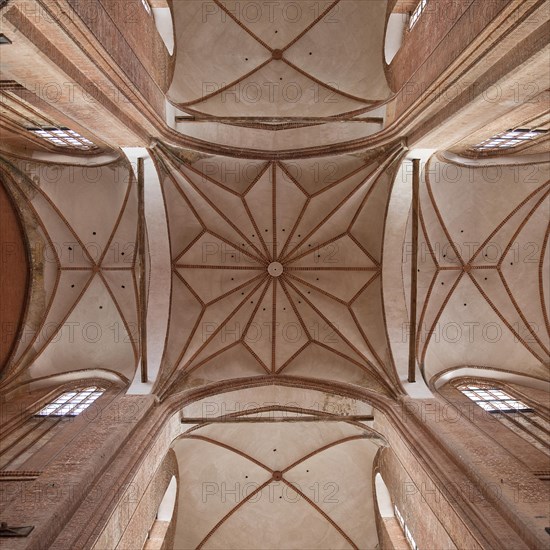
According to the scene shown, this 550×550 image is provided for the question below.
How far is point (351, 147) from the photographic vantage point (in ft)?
37.0

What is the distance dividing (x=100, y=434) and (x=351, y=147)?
8.10m

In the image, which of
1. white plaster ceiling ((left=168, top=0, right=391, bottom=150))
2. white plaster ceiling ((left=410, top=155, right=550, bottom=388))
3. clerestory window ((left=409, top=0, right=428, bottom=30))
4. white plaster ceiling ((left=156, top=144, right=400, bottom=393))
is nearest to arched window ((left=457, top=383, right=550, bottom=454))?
white plaster ceiling ((left=410, top=155, right=550, bottom=388))

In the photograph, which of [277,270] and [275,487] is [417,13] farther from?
[275,487]

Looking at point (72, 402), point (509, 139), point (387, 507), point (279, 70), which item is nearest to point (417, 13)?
point (509, 139)

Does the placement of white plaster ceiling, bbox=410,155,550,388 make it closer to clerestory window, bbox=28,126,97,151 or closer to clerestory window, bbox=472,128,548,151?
clerestory window, bbox=472,128,548,151

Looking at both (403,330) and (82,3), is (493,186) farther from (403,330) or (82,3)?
(82,3)

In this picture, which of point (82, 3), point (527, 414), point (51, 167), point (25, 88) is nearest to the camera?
point (82, 3)

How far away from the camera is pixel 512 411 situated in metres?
10.1

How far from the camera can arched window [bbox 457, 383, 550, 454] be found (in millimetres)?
8742

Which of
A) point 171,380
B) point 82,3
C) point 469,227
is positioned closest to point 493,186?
point 469,227

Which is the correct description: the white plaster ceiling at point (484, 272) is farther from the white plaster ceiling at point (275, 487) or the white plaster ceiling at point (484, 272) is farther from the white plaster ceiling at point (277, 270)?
the white plaster ceiling at point (275, 487)

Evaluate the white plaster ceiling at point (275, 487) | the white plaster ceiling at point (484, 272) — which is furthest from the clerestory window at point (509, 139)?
the white plaster ceiling at point (275, 487)

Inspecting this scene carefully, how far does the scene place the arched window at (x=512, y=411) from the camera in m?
8.74

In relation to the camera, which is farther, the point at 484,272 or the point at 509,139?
the point at 484,272
